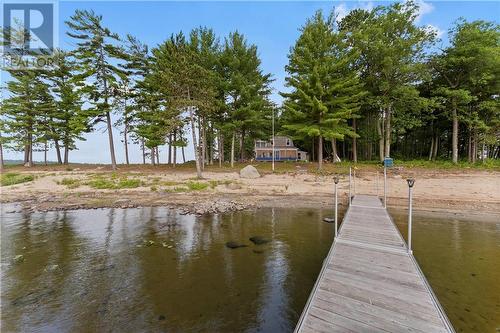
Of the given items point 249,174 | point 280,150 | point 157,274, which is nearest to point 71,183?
point 249,174

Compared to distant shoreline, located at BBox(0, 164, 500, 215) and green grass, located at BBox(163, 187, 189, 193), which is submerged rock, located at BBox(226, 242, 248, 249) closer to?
distant shoreline, located at BBox(0, 164, 500, 215)

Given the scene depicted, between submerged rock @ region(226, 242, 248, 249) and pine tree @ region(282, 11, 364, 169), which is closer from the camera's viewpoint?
submerged rock @ region(226, 242, 248, 249)

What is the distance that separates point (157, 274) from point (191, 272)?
0.96 m

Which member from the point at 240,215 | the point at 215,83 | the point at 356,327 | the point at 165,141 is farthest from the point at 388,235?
the point at 165,141

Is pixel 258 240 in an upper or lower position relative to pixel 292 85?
lower

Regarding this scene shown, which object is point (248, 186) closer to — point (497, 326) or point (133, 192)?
point (133, 192)

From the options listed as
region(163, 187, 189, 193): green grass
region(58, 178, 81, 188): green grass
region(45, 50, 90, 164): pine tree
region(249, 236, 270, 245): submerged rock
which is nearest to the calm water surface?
region(249, 236, 270, 245): submerged rock

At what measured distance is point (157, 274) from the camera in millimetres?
6887

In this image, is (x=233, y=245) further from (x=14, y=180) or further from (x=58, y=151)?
(x=58, y=151)

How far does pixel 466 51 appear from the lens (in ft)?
78.8

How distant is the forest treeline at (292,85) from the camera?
76.8ft

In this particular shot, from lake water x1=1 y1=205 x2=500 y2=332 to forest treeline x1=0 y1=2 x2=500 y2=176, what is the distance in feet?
40.1

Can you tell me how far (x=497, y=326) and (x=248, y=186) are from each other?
15.5 meters

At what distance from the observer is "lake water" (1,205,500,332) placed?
5.02 metres
